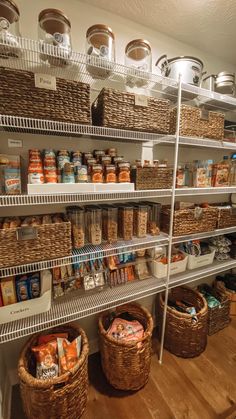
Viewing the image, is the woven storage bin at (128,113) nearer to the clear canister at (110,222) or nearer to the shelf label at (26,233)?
the clear canister at (110,222)

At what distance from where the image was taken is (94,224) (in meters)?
1.20

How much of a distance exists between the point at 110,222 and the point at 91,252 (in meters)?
0.25

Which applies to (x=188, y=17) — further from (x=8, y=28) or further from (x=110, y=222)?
(x=110, y=222)

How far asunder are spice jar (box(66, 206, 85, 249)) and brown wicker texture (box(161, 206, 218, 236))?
62cm

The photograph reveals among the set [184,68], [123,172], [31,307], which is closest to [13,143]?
[123,172]

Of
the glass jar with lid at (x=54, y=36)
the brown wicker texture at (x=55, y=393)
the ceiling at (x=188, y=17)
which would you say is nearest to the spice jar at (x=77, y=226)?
the brown wicker texture at (x=55, y=393)

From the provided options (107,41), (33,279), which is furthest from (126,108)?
(33,279)

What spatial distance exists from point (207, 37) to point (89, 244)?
1.77 meters

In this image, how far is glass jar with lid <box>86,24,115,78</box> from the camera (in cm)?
96

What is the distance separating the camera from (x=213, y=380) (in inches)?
51.7

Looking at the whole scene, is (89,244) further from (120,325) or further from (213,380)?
(213,380)

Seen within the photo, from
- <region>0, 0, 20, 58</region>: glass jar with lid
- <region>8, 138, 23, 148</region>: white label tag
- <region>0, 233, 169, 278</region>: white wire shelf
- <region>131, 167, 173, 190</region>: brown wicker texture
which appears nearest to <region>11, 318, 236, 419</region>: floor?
<region>0, 233, 169, 278</region>: white wire shelf

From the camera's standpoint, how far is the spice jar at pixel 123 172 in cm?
112

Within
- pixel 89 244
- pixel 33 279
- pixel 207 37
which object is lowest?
pixel 33 279
